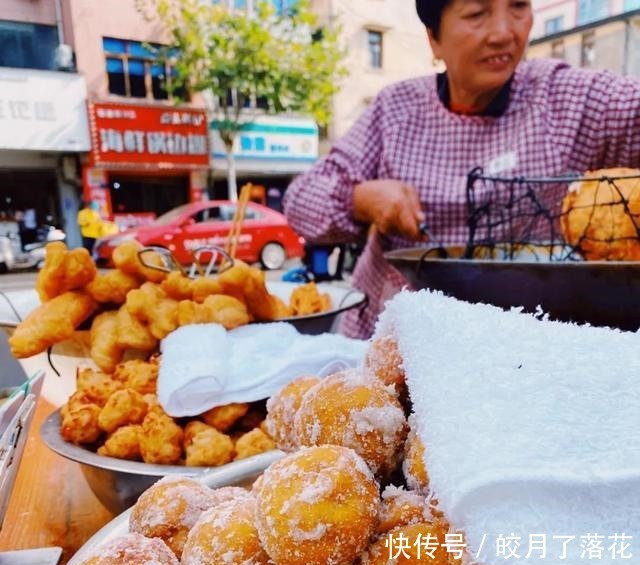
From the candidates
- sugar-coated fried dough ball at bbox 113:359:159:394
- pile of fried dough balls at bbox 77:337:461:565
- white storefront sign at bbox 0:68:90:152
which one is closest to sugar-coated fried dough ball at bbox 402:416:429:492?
pile of fried dough balls at bbox 77:337:461:565

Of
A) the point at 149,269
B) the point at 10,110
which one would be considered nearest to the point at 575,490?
the point at 149,269

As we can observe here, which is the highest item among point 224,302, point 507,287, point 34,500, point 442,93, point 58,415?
point 442,93

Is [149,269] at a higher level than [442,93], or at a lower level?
lower

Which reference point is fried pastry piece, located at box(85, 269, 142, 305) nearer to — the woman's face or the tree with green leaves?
the woman's face

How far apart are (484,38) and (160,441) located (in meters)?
1.31

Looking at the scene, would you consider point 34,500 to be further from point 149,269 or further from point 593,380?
point 593,380

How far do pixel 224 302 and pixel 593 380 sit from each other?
937mm

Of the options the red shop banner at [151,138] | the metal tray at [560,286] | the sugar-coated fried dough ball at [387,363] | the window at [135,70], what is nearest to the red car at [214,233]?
the window at [135,70]

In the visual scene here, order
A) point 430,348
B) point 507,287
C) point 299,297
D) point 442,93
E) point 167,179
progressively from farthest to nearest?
point 167,179 < point 442,93 < point 299,297 < point 507,287 < point 430,348

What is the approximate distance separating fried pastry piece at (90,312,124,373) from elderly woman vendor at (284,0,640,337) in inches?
29.5

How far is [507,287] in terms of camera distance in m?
0.82

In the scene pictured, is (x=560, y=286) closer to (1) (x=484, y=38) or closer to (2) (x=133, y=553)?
(2) (x=133, y=553)

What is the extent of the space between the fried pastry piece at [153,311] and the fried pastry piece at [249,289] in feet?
0.49

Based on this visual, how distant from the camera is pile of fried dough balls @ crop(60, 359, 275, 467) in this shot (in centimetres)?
89
